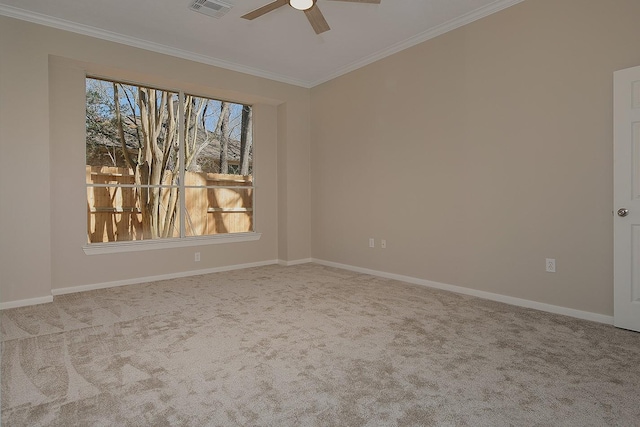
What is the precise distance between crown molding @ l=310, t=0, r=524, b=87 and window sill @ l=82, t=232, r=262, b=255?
2.84m

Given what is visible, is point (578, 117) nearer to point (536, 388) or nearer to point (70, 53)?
point (536, 388)

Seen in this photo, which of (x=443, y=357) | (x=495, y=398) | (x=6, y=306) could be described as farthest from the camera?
(x=6, y=306)

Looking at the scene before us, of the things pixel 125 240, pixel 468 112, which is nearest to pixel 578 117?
pixel 468 112

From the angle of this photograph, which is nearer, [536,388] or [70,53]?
[536,388]

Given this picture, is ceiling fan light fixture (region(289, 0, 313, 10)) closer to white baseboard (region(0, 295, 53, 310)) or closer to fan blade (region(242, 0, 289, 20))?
fan blade (region(242, 0, 289, 20))

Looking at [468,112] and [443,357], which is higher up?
[468,112]

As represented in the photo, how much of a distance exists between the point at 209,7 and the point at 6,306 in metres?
3.51

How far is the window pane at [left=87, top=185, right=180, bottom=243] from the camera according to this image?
14.3ft

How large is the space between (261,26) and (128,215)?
2.82 meters

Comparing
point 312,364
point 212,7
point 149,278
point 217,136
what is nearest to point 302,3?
point 212,7

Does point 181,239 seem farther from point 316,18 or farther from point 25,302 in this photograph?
point 316,18

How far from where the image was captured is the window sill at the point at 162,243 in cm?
426

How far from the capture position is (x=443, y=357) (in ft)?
7.62

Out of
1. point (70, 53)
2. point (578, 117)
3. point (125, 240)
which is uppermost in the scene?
point (70, 53)
